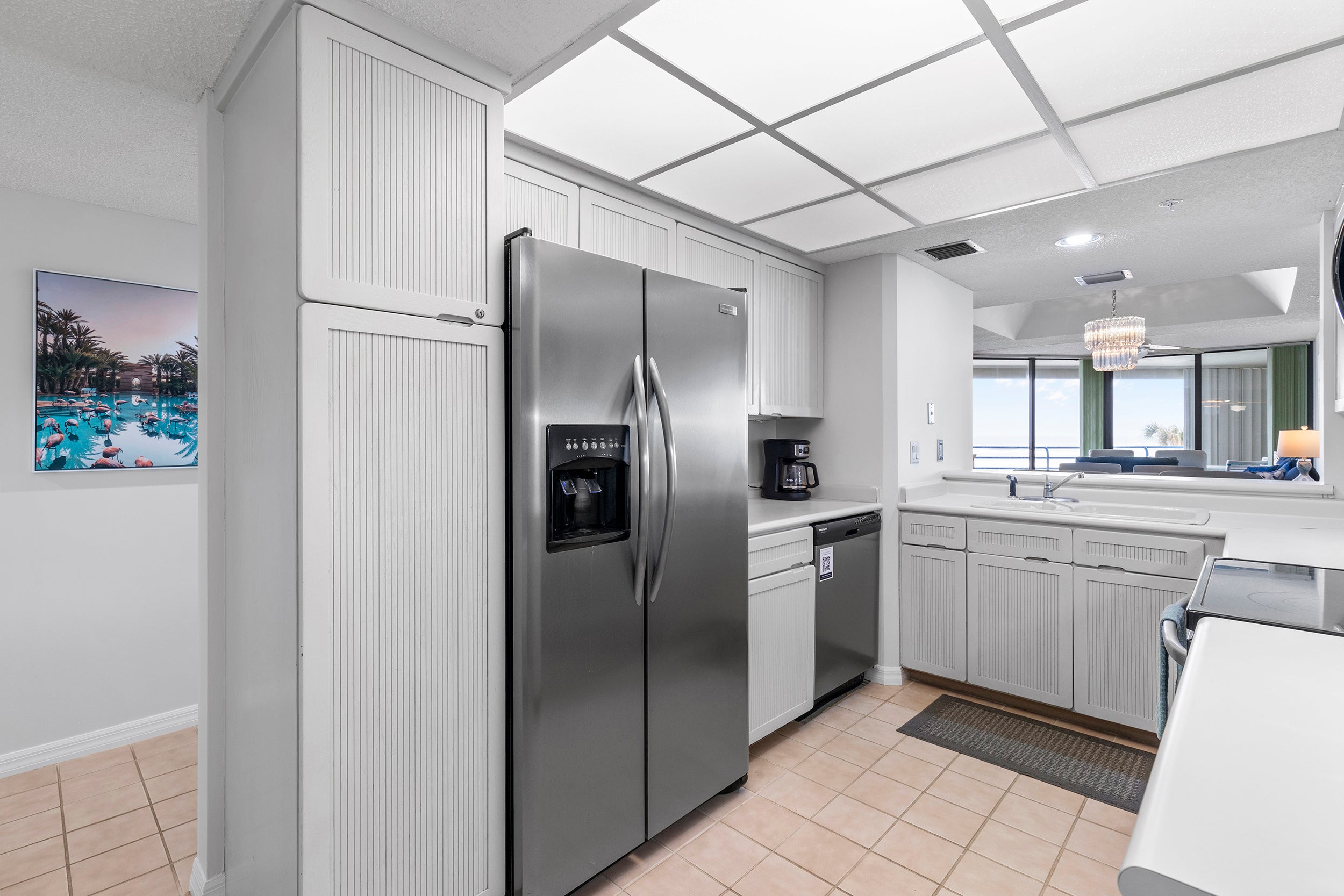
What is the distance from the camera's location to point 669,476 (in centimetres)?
194

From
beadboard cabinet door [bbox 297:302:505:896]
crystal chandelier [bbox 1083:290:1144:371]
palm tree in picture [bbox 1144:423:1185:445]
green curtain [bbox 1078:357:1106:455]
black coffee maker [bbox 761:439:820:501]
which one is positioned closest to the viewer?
beadboard cabinet door [bbox 297:302:505:896]

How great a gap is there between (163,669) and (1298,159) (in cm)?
476

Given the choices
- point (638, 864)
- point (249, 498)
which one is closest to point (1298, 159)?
point (638, 864)

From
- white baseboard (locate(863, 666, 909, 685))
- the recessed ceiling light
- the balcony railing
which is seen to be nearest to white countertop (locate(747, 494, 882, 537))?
white baseboard (locate(863, 666, 909, 685))

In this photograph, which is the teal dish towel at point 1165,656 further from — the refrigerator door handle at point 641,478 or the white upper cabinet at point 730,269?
the white upper cabinet at point 730,269

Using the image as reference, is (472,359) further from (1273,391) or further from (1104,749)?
(1273,391)

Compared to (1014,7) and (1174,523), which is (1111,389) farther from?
(1014,7)

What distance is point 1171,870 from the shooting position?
366 millimetres

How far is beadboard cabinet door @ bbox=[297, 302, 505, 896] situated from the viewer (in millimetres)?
1395

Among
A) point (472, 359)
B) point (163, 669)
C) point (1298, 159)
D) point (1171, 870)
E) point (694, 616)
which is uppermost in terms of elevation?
point (1298, 159)

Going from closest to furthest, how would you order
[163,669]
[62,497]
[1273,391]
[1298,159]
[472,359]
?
[472,359] < [1298,159] < [62,497] < [163,669] < [1273,391]

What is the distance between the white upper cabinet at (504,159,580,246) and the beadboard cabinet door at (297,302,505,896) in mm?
651

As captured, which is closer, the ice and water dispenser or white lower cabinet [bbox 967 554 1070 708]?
the ice and water dispenser

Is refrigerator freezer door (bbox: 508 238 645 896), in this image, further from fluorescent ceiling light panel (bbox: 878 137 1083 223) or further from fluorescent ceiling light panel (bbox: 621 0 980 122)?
fluorescent ceiling light panel (bbox: 878 137 1083 223)
